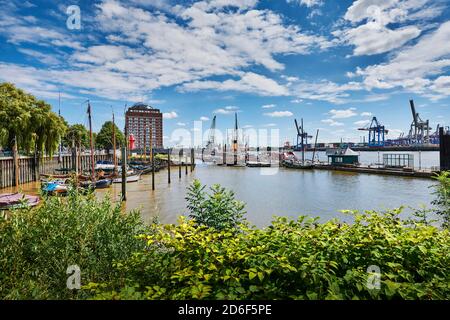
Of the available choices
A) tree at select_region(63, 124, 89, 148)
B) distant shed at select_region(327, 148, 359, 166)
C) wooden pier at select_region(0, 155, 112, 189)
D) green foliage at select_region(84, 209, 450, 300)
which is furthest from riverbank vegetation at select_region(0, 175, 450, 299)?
tree at select_region(63, 124, 89, 148)

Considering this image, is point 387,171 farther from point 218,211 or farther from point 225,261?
point 225,261

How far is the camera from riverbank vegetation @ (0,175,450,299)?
263cm

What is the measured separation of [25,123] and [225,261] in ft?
124

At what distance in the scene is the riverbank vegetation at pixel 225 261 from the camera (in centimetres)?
263

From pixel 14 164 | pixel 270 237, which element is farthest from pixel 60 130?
pixel 270 237

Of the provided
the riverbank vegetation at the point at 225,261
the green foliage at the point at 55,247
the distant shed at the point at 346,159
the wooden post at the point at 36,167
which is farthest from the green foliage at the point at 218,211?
the distant shed at the point at 346,159

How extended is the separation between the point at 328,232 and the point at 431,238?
1257 mm

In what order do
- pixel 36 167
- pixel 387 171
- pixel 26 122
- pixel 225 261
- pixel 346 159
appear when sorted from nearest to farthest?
pixel 225 261
pixel 26 122
pixel 36 167
pixel 387 171
pixel 346 159

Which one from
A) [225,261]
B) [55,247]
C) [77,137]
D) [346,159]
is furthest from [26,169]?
[346,159]

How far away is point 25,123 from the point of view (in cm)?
3133

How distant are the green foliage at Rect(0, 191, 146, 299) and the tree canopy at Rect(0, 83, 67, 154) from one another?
33.4 meters

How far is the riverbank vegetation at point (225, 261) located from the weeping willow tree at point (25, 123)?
33706 millimetres

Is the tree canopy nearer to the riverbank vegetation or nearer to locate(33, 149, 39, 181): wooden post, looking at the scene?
locate(33, 149, 39, 181): wooden post

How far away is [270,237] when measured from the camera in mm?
3662
